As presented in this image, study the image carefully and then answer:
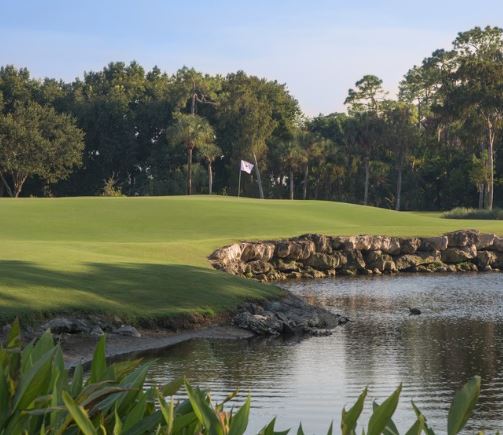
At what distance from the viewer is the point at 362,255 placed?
1753 inches

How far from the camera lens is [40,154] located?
87.3 m

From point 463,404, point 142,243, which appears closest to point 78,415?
point 463,404

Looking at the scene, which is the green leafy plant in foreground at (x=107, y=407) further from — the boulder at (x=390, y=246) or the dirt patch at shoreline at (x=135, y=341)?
the boulder at (x=390, y=246)

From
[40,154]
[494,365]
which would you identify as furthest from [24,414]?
[40,154]

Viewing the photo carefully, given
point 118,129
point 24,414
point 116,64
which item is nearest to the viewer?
point 24,414

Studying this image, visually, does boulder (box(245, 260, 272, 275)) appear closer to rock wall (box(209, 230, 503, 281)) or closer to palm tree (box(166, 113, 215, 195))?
rock wall (box(209, 230, 503, 281))

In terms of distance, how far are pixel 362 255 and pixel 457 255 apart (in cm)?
503

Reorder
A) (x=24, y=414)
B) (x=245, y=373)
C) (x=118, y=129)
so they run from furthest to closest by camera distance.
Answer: (x=118, y=129), (x=245, y=373), (x=24, y=414)

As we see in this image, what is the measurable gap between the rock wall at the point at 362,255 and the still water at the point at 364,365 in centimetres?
1275

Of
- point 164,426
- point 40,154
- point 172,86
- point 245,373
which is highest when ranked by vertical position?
point 172,86

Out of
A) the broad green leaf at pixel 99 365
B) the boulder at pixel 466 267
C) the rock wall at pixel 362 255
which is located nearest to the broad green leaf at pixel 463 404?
the broad green leaf at pixel 99 365

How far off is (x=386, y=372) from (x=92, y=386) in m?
14.3

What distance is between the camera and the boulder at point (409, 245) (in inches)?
1791

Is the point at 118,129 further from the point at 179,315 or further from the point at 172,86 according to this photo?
the point at 179,315
